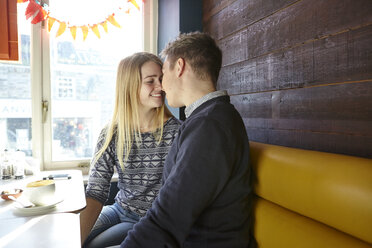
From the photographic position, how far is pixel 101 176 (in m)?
1.51

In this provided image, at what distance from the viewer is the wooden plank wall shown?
994mm

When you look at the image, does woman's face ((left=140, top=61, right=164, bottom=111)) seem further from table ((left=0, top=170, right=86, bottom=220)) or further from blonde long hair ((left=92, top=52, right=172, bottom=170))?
table ((left=0, top=170, right=86, bottom=220))

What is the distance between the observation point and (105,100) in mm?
2502

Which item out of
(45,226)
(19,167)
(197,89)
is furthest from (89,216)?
(197,89)

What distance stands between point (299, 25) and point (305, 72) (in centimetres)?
22

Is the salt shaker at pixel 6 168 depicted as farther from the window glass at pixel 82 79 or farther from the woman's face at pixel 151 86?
the woman's face at pixel 151 86

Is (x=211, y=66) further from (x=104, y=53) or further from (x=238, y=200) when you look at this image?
(x=104, y=53)

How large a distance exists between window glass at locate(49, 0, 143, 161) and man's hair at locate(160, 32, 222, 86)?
54.1 inches

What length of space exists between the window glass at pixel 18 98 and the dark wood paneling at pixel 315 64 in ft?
5.71

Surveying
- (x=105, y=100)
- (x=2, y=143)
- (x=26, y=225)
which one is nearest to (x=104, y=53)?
(x=105, y=100)

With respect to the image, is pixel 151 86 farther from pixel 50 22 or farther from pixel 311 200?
pixel 50 22

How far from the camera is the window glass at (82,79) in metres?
2.34

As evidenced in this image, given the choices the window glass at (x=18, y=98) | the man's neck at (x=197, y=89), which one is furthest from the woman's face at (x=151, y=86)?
the window glass at (x=18, y=98)

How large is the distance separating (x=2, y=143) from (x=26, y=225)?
1.55 m
